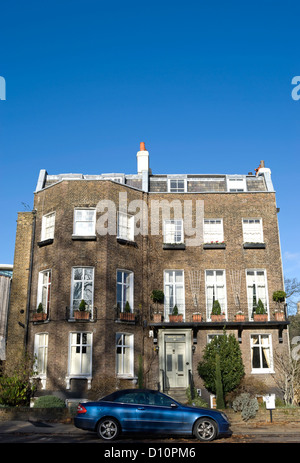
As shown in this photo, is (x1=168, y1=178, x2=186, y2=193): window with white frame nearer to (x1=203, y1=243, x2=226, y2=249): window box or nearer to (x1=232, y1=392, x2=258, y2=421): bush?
(x1=203, y1=243, x2=226, y2=249): window box

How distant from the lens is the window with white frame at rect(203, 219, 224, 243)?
85.8 feet

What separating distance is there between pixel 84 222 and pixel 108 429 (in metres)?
12.7

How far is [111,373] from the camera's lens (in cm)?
2233

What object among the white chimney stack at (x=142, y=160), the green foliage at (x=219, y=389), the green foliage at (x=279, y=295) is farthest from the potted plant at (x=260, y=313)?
the white chimney stack at (x=142, y=160)

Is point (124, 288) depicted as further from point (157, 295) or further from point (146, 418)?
point (146, 418)

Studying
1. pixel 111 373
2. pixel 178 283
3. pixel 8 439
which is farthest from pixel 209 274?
pixel 8 439

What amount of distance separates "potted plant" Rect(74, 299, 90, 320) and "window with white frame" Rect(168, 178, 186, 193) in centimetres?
844

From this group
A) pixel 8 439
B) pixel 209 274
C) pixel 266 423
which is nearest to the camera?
pixel 8 439

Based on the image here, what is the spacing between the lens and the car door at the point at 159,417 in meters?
13.7

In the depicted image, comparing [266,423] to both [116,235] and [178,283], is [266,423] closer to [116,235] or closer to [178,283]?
[178,283]

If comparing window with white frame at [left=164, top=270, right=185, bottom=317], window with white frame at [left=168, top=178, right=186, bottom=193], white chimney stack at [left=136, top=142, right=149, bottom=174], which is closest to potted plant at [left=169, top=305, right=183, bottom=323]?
window with white frame at [left=164, top=270, right=185, bottom=317]

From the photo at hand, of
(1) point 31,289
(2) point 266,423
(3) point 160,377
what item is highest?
(1) point 31,289

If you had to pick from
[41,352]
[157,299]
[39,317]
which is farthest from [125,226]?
[41,352]
